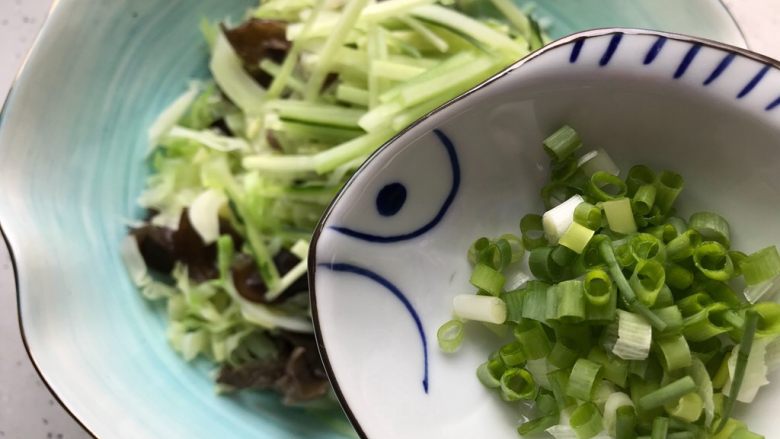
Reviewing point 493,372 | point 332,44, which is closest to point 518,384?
point 493,372

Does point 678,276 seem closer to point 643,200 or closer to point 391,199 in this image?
point 643,200

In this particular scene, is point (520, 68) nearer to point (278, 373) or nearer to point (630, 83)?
point (630, 83)

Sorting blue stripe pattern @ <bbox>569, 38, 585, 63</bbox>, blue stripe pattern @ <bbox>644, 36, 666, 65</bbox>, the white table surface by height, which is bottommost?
the white table surface

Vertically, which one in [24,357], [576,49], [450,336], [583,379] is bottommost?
[24,357]

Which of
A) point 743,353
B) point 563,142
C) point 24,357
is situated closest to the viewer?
point 743,353

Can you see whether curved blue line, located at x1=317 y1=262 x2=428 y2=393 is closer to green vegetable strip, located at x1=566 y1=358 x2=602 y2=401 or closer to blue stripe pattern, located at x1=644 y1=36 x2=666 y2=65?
green vegetable strip, located at x1=566 y1=358 x2=602 y2=401

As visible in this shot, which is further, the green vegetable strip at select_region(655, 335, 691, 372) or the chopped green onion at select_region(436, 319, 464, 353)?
the chopped green onion at select_region(436, 319, 464, 353)

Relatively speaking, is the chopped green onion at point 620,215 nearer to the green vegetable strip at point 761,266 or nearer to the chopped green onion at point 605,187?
the chopped green onion at point 605,187

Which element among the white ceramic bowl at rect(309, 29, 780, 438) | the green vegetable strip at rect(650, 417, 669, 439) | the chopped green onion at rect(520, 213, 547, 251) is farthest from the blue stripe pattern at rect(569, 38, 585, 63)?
the green vegetable strip at rect(650, 417, 669, 439)
